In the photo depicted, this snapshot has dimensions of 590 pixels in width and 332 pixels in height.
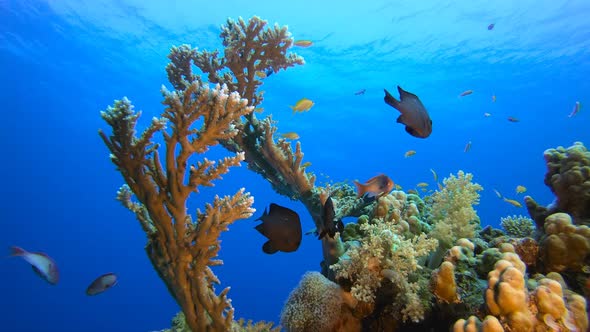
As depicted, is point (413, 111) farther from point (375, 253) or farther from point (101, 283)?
point (101, 283)

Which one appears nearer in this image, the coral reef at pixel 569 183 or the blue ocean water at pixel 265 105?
the coral reef at pixel 569 183

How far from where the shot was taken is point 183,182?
113 inches

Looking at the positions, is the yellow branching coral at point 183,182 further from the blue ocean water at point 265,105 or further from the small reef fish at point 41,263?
the blue ocean water at point 265,105

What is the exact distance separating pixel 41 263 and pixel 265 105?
34079mm

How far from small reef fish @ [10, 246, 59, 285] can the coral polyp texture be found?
111 inches

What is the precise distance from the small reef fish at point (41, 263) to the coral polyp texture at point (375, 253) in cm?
281

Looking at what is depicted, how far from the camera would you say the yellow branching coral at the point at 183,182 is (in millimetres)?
2764

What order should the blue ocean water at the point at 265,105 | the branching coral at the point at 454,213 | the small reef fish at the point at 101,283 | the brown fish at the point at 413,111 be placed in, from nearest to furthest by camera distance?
the brown fish at the point at 413,111, the branching coral at the point at 454,213, the small reef fish at the point at 101,283, the blue ocean water at the point at 265,105

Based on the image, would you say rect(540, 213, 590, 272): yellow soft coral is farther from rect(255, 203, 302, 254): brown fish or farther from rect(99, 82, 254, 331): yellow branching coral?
rect(99, 82, 254, 331): yellow branching coral

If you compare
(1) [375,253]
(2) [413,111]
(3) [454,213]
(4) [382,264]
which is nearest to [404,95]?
(2) [413,111]

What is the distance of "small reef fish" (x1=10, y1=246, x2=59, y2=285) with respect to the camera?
466cm

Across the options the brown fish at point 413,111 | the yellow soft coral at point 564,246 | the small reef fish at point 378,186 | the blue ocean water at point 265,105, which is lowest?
the yellow soft coral at point 564,246

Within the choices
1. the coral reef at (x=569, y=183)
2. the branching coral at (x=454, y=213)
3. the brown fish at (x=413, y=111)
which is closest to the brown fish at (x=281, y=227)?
the brown fish at (x=413, y=111)

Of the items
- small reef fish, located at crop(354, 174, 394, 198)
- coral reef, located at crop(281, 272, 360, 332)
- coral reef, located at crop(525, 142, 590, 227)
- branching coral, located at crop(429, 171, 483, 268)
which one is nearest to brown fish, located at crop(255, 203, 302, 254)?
coral reef, located at crop(281, 272, 360, 332)
